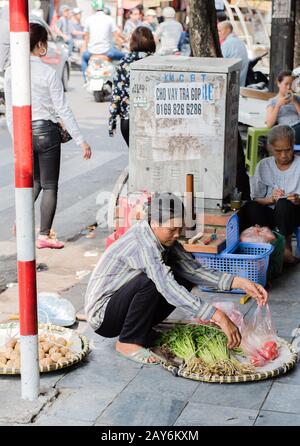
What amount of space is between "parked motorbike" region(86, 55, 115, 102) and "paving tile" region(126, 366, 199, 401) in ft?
42.2

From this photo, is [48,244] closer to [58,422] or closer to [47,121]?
[47,121]

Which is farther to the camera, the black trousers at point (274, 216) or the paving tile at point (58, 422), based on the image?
the black trousers at point (274, 216)

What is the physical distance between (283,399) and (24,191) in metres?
1.69

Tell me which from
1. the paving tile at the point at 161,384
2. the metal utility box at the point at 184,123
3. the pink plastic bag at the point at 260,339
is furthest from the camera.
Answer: the metal utility box at the point at 184,123

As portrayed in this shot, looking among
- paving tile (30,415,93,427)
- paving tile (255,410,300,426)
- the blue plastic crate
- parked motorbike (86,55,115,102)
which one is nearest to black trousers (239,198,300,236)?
the blue plastic crate

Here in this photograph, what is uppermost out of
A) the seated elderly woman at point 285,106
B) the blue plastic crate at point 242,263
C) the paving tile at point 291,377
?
the seated elderly woman at point 285,106

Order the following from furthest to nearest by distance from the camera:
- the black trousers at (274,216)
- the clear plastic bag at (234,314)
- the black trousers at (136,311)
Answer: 1. the black trousers at (274,216)
2. the clear plastic bag at (234,314)
3. the black trousers at (136,311)

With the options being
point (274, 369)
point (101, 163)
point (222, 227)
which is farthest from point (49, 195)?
point (101, 163)

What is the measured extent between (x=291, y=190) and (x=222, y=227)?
0.76 metres

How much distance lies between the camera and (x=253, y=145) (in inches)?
352

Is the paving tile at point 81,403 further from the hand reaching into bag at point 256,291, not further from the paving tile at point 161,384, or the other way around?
the hand reaching into bag at point 256,291

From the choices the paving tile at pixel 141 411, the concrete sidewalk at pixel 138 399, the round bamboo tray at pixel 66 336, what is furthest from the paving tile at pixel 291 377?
the round bamboo tray at pixel 66 336

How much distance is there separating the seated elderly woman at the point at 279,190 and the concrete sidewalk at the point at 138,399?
2.11 metres

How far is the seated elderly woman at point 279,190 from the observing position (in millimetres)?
6961
